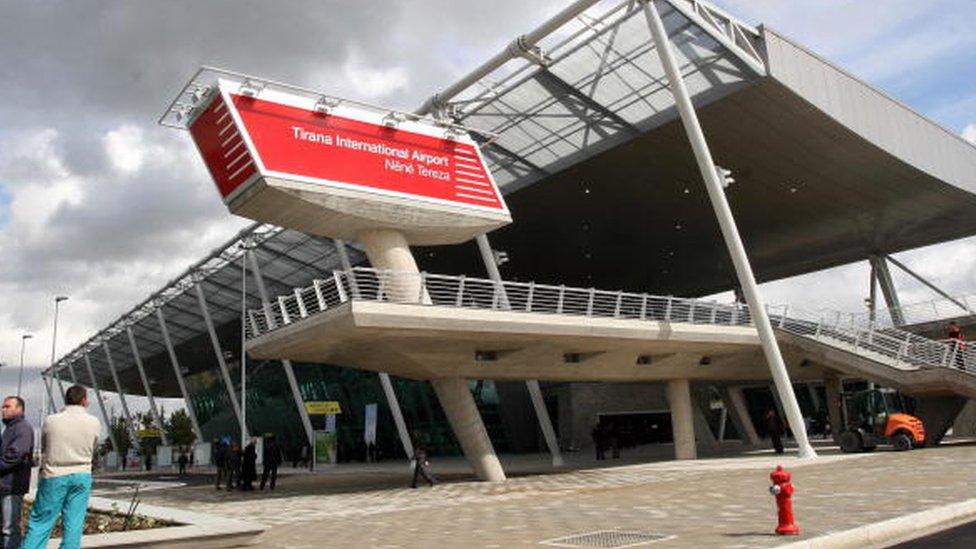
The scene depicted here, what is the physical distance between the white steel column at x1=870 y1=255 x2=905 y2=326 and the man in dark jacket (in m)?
44.2

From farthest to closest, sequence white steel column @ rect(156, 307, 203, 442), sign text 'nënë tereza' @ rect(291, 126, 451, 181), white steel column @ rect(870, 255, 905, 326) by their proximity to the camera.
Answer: white steel column @ rect(156, 307, 203, 442) < white steel column @ rect(870, 255, 905, 326) < sign text 'nënë tereza' @ rect(291, 126, 451, 181)

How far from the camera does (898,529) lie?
9.91m

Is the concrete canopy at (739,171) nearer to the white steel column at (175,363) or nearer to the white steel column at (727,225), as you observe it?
the white steel column at (727,225)

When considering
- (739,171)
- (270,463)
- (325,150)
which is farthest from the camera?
(739,171)

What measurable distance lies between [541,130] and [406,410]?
25.2m

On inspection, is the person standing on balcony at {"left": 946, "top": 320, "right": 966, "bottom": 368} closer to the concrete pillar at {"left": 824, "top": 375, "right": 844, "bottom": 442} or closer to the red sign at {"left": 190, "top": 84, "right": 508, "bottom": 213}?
the concrete pillar at {"left": 824, "top": 375, "right": 844, "bottom": 442}

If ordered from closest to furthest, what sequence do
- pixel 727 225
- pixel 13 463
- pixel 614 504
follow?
pixel 13 463, pixel 614 504, pixel 727 225

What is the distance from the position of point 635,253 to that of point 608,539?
138ft

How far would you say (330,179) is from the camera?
21.3m

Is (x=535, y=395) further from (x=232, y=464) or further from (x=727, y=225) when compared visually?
(x=232, y=464)

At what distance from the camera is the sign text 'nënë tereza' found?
21672 mm

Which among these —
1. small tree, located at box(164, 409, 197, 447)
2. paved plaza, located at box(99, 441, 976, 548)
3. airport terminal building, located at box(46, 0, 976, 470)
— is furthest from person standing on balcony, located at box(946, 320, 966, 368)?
small tree, located at box(164, 409, 197, 447)

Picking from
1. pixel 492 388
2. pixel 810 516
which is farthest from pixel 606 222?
pixel 810 516

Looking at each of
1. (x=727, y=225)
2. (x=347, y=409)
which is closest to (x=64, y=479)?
(x=727, y=225)
